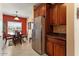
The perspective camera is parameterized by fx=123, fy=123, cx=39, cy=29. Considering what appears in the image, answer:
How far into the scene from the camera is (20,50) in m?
1.96

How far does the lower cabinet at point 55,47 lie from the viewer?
2045 millimetres

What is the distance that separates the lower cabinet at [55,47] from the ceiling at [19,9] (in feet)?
2.16

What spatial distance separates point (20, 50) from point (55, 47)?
69cm

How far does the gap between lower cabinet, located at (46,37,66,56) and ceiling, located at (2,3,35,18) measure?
2.16 feet

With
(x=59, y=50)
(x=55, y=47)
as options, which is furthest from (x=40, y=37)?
(x=59, y=50)

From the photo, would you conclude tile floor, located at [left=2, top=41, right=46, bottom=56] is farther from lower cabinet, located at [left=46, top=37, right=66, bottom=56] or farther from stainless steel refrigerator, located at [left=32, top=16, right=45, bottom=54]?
lower cabinet, located at [left=46, top=37, right=66, bottom=56]

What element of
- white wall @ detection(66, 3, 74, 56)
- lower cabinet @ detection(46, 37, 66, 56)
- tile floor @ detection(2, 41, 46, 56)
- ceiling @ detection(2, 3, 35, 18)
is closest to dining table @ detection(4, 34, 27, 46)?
tile floor @ detection(2, 41, 46, 56)

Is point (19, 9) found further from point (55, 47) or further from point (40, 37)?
point (55, 47)

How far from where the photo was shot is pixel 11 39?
2.00m

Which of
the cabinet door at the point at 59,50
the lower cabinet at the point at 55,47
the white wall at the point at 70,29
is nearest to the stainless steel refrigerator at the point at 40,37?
the lower cabinet at the point at 55,47

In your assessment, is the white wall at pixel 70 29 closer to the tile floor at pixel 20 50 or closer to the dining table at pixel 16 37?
the tile floor at pixel 20 50

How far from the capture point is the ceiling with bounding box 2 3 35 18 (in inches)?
76.5

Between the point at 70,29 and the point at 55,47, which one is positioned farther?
the point at 55,47

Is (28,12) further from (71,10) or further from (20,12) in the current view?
(71,10)
